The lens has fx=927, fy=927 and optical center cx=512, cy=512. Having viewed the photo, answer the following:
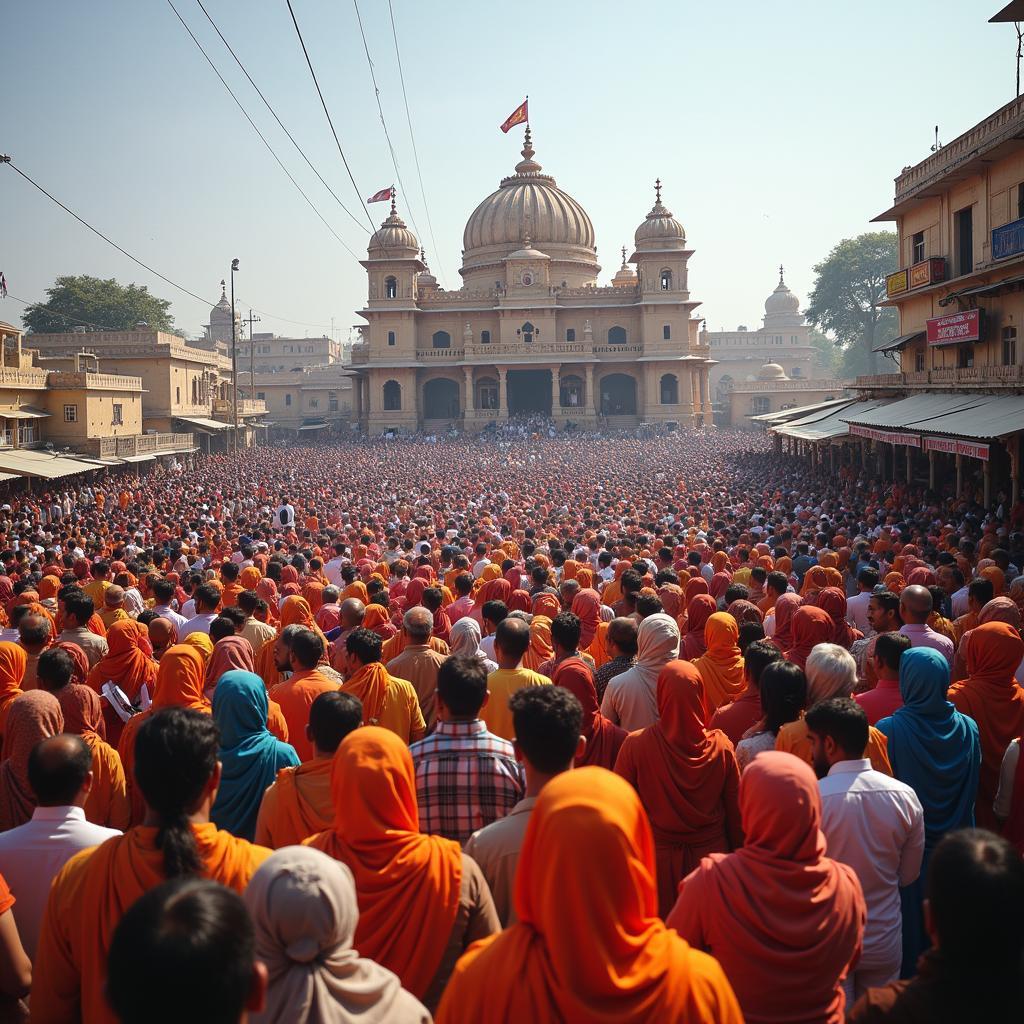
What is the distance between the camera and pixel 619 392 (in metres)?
59.0

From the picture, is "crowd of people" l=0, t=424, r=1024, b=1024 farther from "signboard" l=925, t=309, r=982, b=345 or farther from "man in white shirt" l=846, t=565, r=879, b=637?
"signboard" l=925, t=309, r=982, b=345

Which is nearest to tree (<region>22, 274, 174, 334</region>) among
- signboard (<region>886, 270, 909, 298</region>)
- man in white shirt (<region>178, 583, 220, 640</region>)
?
signboard (<region>886, 270, 909, 298</region>)

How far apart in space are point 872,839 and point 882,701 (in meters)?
1.79

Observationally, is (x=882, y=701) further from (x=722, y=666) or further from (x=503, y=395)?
(x=503, y=395)

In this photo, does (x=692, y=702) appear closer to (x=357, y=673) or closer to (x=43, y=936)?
(x=357, y=673)

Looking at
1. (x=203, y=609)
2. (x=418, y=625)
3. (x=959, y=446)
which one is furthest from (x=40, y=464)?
(x=418, y=625)

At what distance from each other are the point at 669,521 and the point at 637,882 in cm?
1567

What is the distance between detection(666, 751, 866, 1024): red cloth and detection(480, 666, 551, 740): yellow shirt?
8.48 ft

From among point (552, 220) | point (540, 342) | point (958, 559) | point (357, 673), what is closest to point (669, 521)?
point (958, 559)

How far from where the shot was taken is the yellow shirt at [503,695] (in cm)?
547

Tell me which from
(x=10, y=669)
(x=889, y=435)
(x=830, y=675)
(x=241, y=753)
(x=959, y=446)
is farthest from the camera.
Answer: (x=889, y=435)

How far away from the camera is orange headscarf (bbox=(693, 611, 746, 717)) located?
6.35 metres

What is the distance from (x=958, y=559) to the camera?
35.1 ft

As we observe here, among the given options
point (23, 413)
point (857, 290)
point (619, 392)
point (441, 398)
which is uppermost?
point (857, 290)
